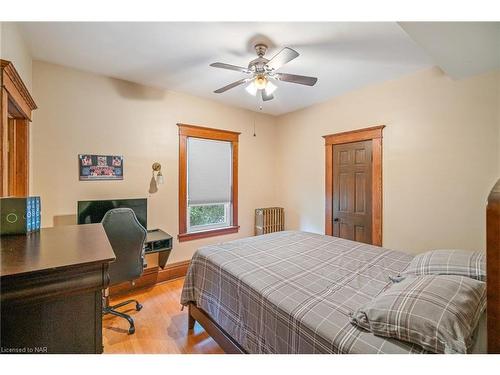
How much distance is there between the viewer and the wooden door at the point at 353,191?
A: 131 inches

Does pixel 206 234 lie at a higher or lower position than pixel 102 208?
lower

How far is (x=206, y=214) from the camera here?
155 inches

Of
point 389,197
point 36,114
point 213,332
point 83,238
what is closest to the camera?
point 83,238

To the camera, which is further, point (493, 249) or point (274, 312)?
point (274, 312)

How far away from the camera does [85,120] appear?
9.23 ft

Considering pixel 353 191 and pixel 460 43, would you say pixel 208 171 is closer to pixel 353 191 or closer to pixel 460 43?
pixel 353 191

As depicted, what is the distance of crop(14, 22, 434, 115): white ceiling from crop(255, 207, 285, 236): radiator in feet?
7.58

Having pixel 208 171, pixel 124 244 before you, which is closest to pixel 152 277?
pixel 124 244

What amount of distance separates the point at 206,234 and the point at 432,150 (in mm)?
3254

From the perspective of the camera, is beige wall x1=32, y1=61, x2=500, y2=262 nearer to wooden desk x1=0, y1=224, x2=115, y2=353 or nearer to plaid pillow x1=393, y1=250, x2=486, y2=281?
plaid pillow x1=393, y1=250, x2=486, y2=281

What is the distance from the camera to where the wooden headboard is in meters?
0.63

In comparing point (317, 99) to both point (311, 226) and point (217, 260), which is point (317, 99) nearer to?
point (311, 226)
